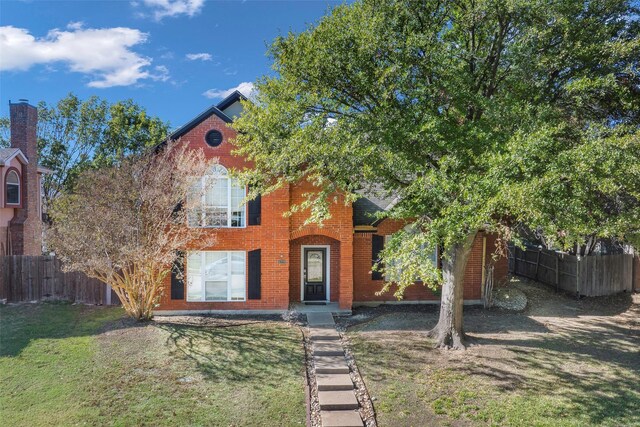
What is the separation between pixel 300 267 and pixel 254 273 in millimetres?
2144

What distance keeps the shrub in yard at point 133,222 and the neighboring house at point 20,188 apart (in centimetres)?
927

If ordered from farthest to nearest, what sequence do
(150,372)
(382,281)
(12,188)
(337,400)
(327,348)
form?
(12,188), (382,281), (327,348), (150,372), (337,400)

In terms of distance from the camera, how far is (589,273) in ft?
56.6

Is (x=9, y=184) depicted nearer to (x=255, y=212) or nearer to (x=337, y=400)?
(x=255, y=212)

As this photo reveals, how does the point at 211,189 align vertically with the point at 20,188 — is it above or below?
below

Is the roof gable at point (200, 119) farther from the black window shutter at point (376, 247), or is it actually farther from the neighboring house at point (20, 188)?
the neighboring house at point (20, 188)

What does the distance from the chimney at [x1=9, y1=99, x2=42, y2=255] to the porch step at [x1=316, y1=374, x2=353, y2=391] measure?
711 inches

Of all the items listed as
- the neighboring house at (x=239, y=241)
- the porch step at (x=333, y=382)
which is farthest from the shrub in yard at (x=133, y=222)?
the porch step at (x=333, y=382)

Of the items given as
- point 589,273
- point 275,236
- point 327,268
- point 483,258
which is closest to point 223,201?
point 275,236

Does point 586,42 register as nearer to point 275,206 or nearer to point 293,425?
point 275,206

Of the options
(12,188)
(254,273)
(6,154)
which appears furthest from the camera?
(12,188)

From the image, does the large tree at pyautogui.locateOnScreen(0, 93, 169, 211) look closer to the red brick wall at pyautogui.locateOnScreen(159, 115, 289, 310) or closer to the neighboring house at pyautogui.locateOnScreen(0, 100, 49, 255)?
the neighboring house at pyautogui.locateOnScreen(0, 100, 49, 255)

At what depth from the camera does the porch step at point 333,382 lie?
9148 mm

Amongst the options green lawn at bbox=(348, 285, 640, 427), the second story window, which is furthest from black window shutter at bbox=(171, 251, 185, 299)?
green lawn at bbox=(348, 285, 640, 427)
